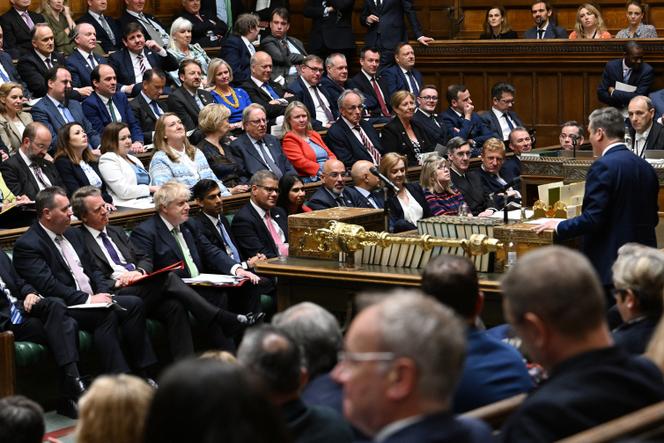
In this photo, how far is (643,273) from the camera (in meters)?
3.73

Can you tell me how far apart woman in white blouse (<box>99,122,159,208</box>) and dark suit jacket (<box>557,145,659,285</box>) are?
9.87 ft

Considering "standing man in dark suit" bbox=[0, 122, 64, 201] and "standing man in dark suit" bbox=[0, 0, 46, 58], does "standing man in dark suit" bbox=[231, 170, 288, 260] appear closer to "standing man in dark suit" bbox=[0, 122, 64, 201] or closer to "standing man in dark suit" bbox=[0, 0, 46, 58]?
"standing man in dark suit" bbox=[0, 122, 64, 201]

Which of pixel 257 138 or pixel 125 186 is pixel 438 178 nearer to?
pixel 257 138

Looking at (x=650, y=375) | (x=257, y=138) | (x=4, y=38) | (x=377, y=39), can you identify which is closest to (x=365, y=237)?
(x=257, y=138)

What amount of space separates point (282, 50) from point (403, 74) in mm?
1118

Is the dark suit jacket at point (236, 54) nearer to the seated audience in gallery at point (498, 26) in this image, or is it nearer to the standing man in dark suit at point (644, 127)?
the seated audience in gallery at point (498, 26)

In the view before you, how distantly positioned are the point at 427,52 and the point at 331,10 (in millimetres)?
1042

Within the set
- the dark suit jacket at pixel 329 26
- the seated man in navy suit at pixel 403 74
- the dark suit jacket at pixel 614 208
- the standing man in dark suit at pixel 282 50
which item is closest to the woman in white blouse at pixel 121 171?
the dark suit jacket at pixel 614 208

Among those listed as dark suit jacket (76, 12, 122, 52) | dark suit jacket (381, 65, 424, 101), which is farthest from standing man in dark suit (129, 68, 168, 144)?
dark suit jacket (381, 65, 424, 101)

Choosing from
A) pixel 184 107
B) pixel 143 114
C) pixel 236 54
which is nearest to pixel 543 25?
pixel 236 54

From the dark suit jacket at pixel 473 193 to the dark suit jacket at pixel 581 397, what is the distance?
6124 mm

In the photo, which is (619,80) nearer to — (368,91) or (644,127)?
(368,91)

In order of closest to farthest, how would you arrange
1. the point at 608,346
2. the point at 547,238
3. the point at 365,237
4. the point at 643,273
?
the point at 608,346 < the point at 643,273 < the point at 547,238 < the point at 365,237

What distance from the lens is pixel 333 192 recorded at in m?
8.00
